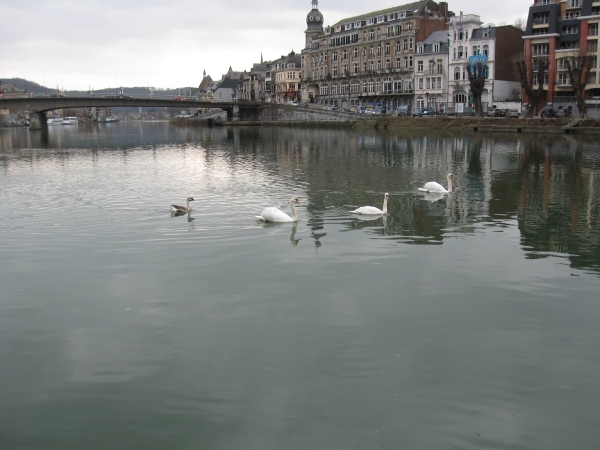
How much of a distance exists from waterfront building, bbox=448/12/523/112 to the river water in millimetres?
73201

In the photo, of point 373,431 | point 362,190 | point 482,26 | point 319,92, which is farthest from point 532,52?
point 373,431

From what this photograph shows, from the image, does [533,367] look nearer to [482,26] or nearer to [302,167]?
[302,167]

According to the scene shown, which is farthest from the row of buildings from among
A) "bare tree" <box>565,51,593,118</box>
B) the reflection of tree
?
the reflection of tree

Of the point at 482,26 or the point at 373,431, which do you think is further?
the point at 482,26

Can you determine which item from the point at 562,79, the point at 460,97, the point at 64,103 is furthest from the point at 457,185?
the point at 64,103

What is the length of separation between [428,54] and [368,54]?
698 inches

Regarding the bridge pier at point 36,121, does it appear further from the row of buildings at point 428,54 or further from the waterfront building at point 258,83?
the waterfront building at point 258,83

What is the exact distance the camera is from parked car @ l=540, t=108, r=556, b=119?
78062 millimetres

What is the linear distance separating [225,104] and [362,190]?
3981 inches

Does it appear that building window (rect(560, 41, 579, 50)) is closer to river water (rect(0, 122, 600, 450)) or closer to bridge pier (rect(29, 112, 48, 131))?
river water (rect(0, 122, 600, 450))

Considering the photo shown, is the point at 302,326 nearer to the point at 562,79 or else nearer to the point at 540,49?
the point at 562,79

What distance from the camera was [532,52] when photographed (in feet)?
283

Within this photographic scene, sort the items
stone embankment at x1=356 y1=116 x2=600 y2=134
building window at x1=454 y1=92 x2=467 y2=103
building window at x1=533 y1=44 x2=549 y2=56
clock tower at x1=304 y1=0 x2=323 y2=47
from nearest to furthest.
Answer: stone embankment at x1=356 y1=116 x2=600 y2=134
building window at x1=533 y1=44 x2=549 y2=56
building window at x1=454 y1=92 x2=467 y2=103
clock tower at x1=304 y1=0 x2=323 y2=47

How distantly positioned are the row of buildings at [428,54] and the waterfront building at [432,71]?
17cm
